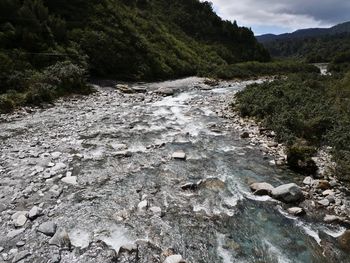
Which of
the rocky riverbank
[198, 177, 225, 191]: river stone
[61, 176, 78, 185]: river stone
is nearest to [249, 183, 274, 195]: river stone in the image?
the rocky riverbank

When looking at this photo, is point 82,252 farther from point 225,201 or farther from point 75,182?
point 225,201

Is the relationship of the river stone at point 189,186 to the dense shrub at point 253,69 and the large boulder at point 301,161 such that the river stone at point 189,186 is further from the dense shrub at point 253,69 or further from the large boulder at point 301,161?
the dense shrub at point 253,69

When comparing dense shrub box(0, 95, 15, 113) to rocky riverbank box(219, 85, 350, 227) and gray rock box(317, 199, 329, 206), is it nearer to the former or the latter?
rocky riverbank box(219, 85, 350, 227)

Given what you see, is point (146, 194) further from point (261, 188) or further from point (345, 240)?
point (345, 240)

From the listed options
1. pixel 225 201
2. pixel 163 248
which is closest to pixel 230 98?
pixel 225 201

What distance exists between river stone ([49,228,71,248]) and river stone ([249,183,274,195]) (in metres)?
5.73

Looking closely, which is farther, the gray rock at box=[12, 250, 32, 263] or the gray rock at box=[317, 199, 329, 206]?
the gray rock at box=[317, 199, 329, 206]

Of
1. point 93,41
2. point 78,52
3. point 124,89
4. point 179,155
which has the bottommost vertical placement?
point 124,89

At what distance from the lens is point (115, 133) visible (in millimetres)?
15047

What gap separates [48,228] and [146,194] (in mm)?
2984

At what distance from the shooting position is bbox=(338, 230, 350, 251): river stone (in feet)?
25.6

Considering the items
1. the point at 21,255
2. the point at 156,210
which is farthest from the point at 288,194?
the point at 21,255

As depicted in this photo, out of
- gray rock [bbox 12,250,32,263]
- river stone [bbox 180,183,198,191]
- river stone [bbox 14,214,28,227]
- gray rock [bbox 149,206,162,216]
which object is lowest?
river stone [bbox 180,183,198,191]

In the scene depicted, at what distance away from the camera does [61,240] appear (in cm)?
722
